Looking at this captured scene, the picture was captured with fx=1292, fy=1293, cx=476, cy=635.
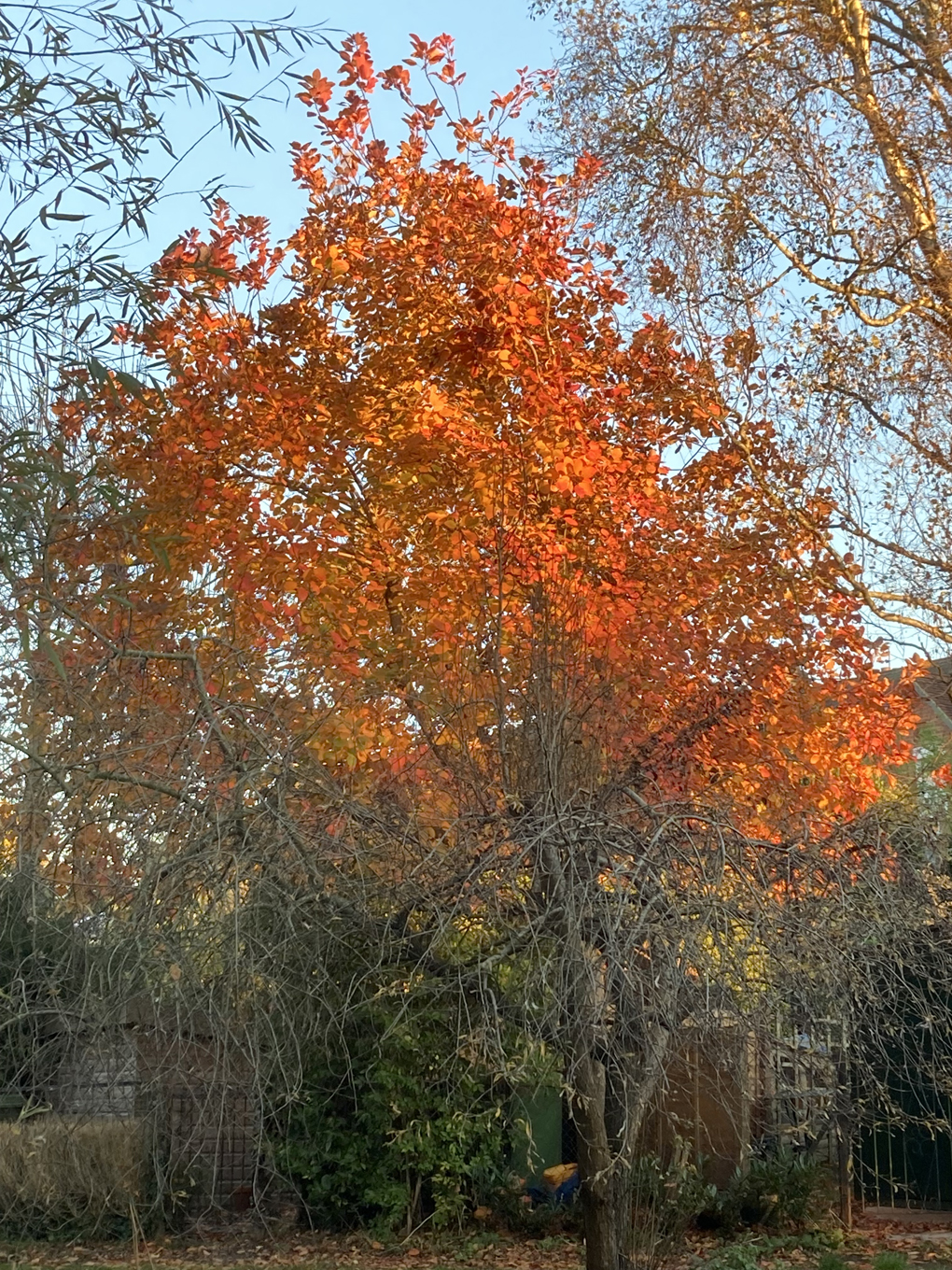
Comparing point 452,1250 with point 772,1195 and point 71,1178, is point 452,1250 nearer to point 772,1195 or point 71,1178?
point 772,1195

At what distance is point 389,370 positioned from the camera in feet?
36.5

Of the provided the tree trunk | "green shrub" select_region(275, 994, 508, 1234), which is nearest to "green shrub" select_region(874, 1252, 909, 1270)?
the tree trunk

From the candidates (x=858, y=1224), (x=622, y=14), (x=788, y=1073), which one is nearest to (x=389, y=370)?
(x=622, y=14)

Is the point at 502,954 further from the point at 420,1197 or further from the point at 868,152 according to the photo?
the point at 868,152

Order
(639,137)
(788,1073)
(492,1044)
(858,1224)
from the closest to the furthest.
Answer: (492,1044) < (788,1073) < (858,1224) < (639,137)

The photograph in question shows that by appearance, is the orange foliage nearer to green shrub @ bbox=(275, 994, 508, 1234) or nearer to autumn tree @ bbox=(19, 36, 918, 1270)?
autumn tree @ bbox=(19, 36, 918, 1270)

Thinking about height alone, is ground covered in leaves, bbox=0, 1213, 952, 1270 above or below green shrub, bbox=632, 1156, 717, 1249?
below

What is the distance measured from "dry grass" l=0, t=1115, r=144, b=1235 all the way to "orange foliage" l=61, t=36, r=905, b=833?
14.7 feet

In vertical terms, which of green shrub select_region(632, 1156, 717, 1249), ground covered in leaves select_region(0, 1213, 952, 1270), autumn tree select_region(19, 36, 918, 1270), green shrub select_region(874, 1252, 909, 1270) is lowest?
ground covered in leaves select_region(0, 1213, 952, 1270)

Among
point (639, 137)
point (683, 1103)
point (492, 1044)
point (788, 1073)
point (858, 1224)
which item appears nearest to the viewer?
point (492, 1044)

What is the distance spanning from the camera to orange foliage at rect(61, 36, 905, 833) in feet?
31.3

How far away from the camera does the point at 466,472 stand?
10336 millimetres

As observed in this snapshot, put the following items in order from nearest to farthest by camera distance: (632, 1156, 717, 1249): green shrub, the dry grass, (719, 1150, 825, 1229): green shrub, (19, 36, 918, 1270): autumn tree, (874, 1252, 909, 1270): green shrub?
(19, 36, 918, 1270): autumn tree
(632, 1156, 717, 1249): green shrub
(874, 1252, 909, 1270): green shrub
(719, 1150, 825, 1229): green shrub
the dry grass

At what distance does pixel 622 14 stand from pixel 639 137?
1206 millimetres
